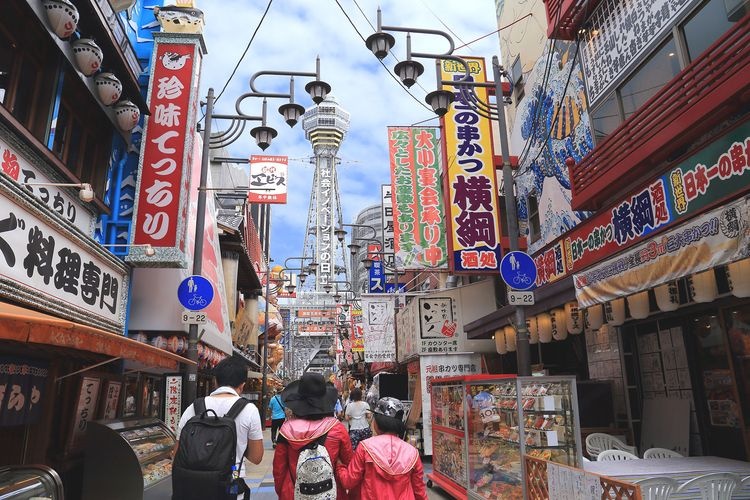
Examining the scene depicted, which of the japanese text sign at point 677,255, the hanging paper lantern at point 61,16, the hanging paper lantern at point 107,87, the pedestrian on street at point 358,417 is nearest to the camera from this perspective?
the japanese text sign at point 677,255

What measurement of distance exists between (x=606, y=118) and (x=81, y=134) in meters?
9.77

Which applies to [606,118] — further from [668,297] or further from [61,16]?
[61,16]

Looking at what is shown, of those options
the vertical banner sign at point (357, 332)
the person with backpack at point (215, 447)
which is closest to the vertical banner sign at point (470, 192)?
the person with backpack at point (215, 447)

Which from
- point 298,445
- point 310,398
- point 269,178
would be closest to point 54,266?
point 310,398

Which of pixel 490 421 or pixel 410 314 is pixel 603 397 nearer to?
pixel 490 421

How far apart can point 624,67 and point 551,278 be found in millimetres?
4777

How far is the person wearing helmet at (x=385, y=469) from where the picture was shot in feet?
13.8

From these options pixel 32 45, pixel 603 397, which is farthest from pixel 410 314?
pixel 32 45

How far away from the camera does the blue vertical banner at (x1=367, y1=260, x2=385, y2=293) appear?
94.7 feet

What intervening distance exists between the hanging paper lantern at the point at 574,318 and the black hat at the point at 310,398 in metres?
7.09

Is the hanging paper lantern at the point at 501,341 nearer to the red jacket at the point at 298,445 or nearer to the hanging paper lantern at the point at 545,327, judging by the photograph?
the hanging paper lantern at the point at 545,327

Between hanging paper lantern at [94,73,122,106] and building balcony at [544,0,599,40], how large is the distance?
840 cm

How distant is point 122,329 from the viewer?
947cm

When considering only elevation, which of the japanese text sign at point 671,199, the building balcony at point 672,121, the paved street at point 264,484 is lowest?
the paved street at point 264,484
